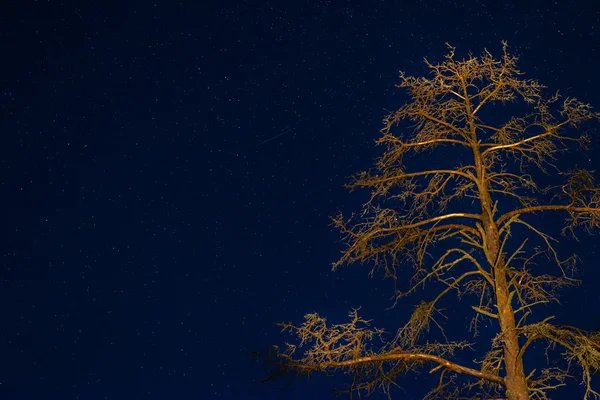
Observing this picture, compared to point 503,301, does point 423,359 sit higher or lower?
lower

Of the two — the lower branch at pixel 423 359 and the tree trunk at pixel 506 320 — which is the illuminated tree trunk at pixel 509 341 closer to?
the tree trunk at pixel 506 320

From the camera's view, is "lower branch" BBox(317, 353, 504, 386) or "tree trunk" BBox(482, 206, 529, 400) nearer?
"tree trunk" BBox(482, 206, 529, 400)

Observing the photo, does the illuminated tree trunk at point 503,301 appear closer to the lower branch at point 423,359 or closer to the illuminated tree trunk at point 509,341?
the illuminated tree trunk at point 509,341

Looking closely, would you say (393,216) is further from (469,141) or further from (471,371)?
(471,371)

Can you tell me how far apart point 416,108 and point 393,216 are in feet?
4.75

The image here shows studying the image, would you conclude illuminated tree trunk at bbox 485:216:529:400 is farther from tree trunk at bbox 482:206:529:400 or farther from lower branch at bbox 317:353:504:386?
lower branch at bbox 317:353:504:386

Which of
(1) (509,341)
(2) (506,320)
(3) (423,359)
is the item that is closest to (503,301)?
(2) (506,320)

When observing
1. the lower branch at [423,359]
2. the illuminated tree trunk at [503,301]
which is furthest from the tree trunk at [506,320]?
the lower branch at [423,359]

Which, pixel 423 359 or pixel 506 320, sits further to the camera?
pixel 423 359

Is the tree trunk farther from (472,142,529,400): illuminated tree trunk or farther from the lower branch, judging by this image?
the lower branch

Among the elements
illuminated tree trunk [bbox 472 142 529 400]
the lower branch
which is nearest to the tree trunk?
illuminated tree trunk [bbox 472 142 529 400]

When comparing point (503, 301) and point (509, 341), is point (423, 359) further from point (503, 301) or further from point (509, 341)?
point (503, 301)

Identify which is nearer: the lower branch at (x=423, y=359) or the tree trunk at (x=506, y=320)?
the tree trunk at (x=506, y=320)

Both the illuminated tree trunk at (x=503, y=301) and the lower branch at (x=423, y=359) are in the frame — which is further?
the lower branch at (x=423, y=359)
